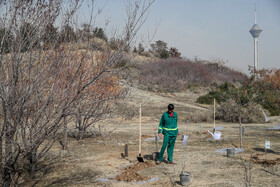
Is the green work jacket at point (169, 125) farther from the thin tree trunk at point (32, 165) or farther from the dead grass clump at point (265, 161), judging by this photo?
the thin tree trunk at point (32, 165)

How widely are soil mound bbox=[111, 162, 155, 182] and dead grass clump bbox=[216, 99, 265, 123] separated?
44.9 feet

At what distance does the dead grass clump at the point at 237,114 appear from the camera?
20.9m

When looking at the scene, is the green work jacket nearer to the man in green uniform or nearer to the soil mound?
the man in green uniform

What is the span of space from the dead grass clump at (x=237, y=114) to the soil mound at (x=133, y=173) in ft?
44.9

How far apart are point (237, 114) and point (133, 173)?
577 inches

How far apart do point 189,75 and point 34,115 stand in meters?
35.5

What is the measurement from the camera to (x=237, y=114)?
822 inches

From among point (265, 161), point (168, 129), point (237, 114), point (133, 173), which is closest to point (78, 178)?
point (133, 173)

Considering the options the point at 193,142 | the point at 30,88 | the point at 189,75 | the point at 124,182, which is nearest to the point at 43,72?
the point at 30,88

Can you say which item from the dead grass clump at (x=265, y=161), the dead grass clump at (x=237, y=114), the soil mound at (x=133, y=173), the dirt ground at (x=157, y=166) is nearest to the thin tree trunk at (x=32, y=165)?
the dirt ground at (x=157, y=166)

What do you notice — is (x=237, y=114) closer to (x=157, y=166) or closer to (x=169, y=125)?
(x=169, y=125)

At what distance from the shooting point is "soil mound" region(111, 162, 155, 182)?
7195 mm

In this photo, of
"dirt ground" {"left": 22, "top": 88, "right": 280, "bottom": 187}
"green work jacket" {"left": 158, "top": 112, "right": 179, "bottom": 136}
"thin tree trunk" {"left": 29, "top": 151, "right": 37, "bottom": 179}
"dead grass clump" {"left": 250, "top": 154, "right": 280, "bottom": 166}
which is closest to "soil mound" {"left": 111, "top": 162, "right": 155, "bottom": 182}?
"dirt ground" {"left": 22, "top": 88, "right": 280, "bottom": 187}

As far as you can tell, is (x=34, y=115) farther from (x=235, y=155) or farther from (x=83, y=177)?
(x=235, y=155)
